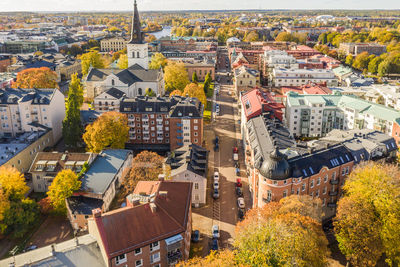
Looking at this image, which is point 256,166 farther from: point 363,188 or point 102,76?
point 102,76

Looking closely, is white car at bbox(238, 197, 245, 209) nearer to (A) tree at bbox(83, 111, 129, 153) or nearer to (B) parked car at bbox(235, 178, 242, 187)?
(B) parked car at bbox(235, 178, 242, 187)

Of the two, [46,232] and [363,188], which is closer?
[363,188]

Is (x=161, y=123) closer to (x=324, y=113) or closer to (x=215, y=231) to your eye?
(x=215, y=231)

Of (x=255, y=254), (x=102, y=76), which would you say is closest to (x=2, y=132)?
(x=102, y=76)

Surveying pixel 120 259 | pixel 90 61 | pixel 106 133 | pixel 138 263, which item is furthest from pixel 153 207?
pixel 90 61

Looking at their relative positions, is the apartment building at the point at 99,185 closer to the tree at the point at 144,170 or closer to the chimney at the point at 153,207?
the tree at the point at 144,170

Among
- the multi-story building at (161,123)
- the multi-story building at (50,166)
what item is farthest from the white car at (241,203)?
the multi-story building at (50,166)
